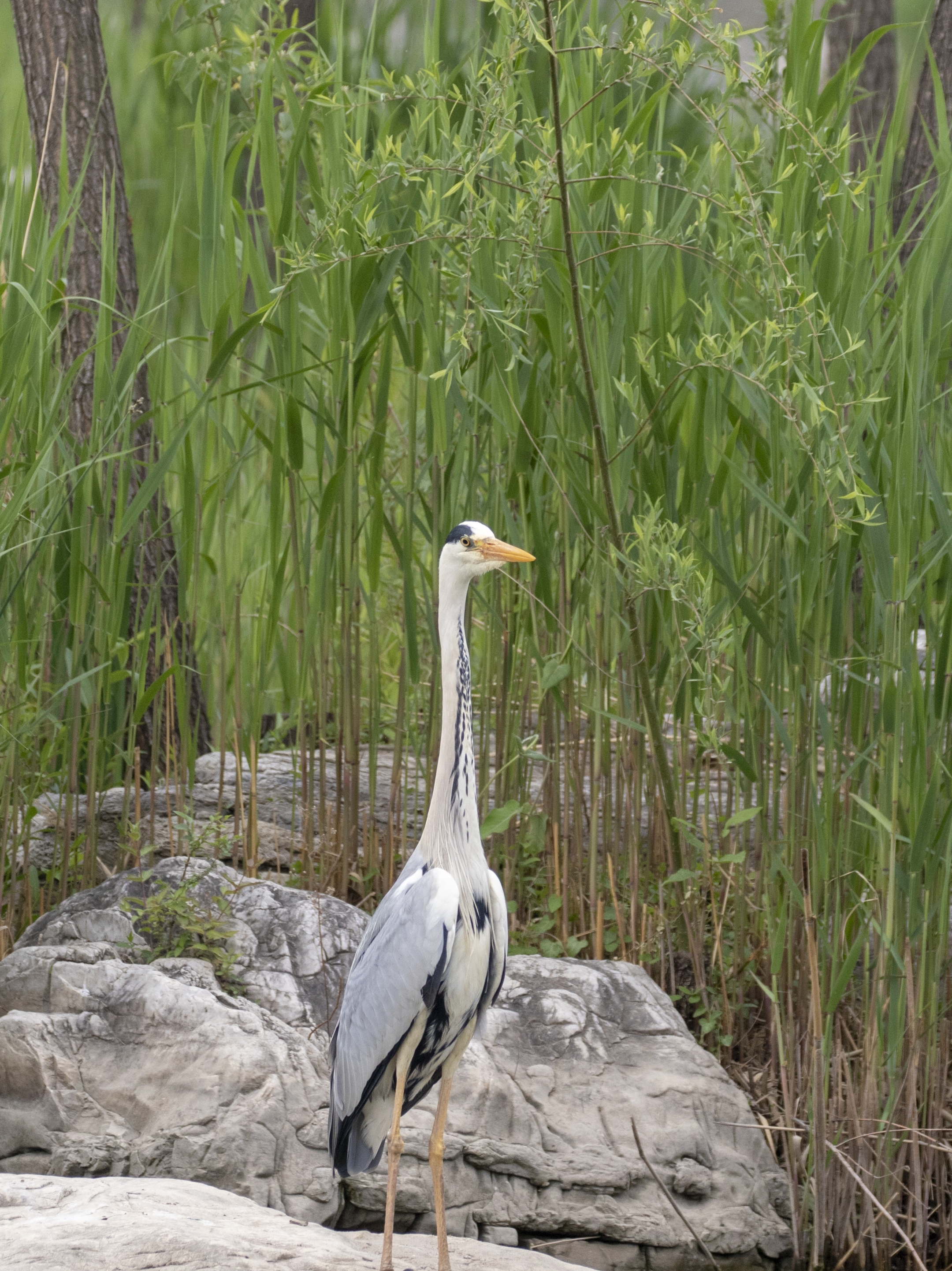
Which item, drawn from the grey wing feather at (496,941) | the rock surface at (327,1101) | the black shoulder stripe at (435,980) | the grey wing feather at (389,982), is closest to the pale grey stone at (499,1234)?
the rock surface at (327,1101)

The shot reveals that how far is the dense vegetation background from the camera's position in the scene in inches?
98.0

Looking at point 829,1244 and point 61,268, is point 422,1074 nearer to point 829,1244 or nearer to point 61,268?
point 829,1244

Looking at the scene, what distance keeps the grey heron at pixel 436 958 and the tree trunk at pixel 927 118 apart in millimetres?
2352

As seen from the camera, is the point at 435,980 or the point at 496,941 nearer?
the point at 435,980

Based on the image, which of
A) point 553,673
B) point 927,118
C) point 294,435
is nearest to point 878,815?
point 553,673

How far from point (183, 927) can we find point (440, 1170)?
34.3 inches

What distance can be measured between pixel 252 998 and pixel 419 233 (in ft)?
5.86

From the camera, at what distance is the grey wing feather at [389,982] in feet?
7.16

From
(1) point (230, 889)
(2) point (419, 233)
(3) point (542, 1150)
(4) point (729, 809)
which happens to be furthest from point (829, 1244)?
(2) point (419, 233)

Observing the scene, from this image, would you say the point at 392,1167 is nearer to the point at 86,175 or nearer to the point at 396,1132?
the point at 396,1132

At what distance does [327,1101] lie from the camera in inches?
102

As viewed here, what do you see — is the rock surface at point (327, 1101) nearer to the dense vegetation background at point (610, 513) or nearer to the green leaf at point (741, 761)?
the dense vegetation background at point (610, 513)

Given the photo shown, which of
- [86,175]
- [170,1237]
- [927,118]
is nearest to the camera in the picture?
[170,1237]

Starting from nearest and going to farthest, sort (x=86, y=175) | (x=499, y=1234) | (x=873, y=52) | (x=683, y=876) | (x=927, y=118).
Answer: (x=499, y=1234) → (x=683, y=876) → (x=86, y=175) → (x=927, y=118) → (x=873, y=52)
